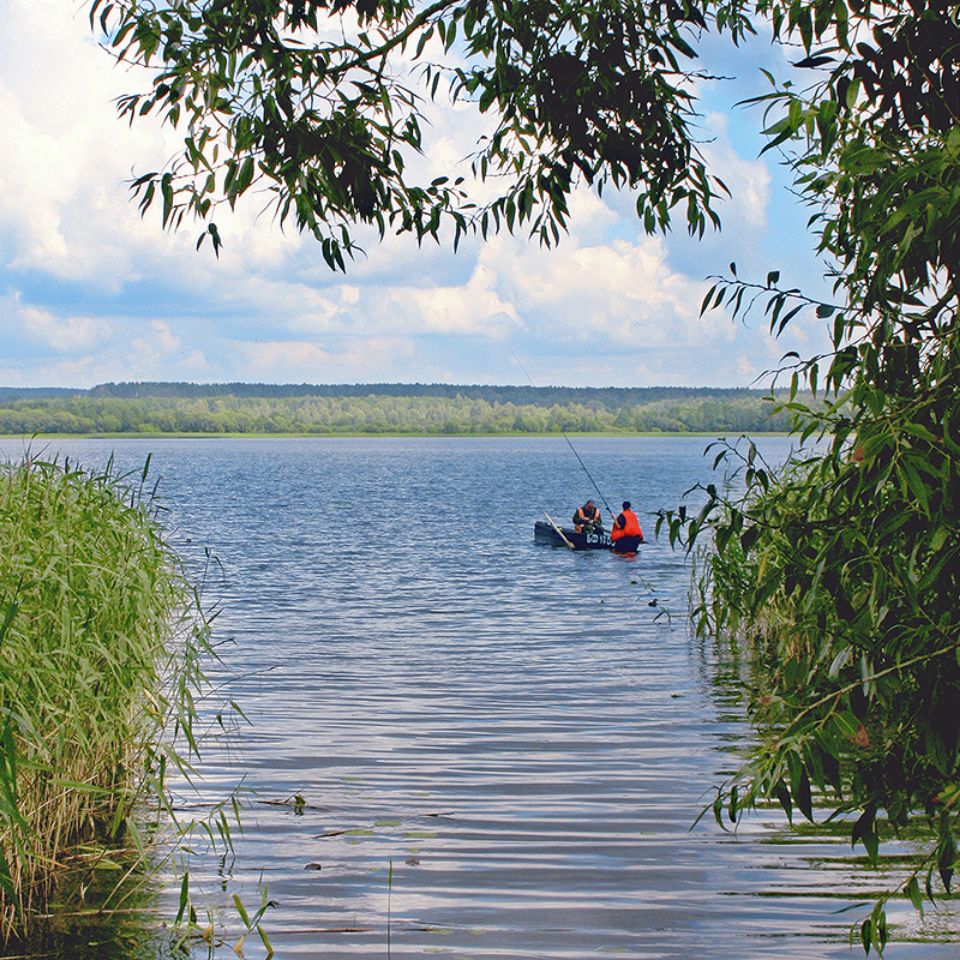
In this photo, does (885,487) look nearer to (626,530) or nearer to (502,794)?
(502,794)

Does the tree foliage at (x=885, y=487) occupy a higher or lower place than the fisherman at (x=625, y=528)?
higher

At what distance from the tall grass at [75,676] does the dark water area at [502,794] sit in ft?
2.30

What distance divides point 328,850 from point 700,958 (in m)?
2.48

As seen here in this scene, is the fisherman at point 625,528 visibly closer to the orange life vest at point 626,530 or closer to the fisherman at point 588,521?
the orange life vest at point 626,530

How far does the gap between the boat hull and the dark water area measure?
7360 mm

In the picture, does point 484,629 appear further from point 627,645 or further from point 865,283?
point 865,283

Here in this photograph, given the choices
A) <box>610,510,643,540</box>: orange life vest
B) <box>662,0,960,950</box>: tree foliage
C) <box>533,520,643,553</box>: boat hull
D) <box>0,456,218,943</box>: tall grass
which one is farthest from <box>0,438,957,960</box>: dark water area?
<box>533,520,643,553</box>: boat hull

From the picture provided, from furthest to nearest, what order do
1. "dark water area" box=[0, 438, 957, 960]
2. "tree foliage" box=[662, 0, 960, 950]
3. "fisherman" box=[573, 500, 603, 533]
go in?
"fisherman" box=[573, 500, 603, 533] < "dark water area" box=[0, 438, 957, 960] < "tree foliage" box=[662, 0, 960, 950]

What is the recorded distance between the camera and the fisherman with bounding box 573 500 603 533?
3064 cm

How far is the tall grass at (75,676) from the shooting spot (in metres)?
6.08

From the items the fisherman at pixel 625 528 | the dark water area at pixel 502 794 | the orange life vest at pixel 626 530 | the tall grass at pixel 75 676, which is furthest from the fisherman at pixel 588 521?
the tall grass at pixel 75 676

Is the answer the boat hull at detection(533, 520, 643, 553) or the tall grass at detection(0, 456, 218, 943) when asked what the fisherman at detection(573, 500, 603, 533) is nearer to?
the boat hull at detection(533, 520, 643, 553)

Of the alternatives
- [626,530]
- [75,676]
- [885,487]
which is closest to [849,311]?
[885,487]

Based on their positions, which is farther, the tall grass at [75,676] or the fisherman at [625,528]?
the fisherman at [625,528]
